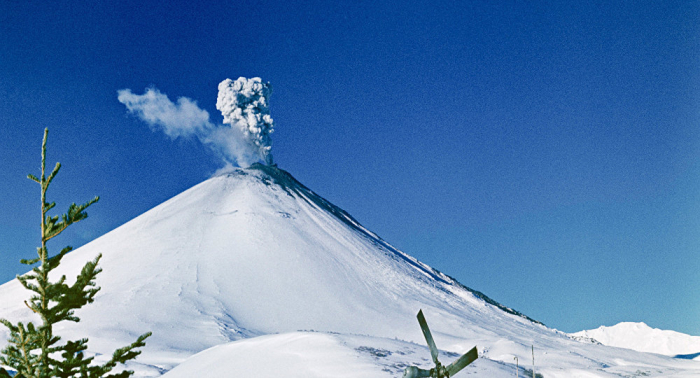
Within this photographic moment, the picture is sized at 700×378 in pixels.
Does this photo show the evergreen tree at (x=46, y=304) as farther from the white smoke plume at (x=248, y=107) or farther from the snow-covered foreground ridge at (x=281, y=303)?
the white smoke plume at (x=248, y=107)

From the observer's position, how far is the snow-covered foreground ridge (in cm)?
3775

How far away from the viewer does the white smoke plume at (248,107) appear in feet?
397

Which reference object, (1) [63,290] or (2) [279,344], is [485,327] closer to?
(2) [279,344]

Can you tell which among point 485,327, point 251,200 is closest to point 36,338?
point 485,327

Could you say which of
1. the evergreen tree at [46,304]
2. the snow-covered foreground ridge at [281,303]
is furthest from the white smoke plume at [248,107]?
the evergreen tree at [46,304]

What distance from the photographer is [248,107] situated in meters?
122

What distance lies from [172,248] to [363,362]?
5724cm

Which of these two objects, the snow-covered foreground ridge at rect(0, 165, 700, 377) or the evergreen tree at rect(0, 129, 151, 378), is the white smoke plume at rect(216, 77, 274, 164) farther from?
the evergreen tree at rect(0, 129, 151, 378)

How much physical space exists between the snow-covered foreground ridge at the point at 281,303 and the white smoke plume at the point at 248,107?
18.8 m

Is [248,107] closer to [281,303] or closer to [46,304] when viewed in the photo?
[281,303]

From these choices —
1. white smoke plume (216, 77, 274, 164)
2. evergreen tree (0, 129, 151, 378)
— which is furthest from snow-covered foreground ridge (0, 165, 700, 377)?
evergreen tree (0, 129, 151, 378)

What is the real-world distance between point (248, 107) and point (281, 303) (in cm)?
6656

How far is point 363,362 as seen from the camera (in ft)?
105

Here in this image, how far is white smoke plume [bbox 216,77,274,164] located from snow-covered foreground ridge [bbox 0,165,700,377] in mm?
18761
